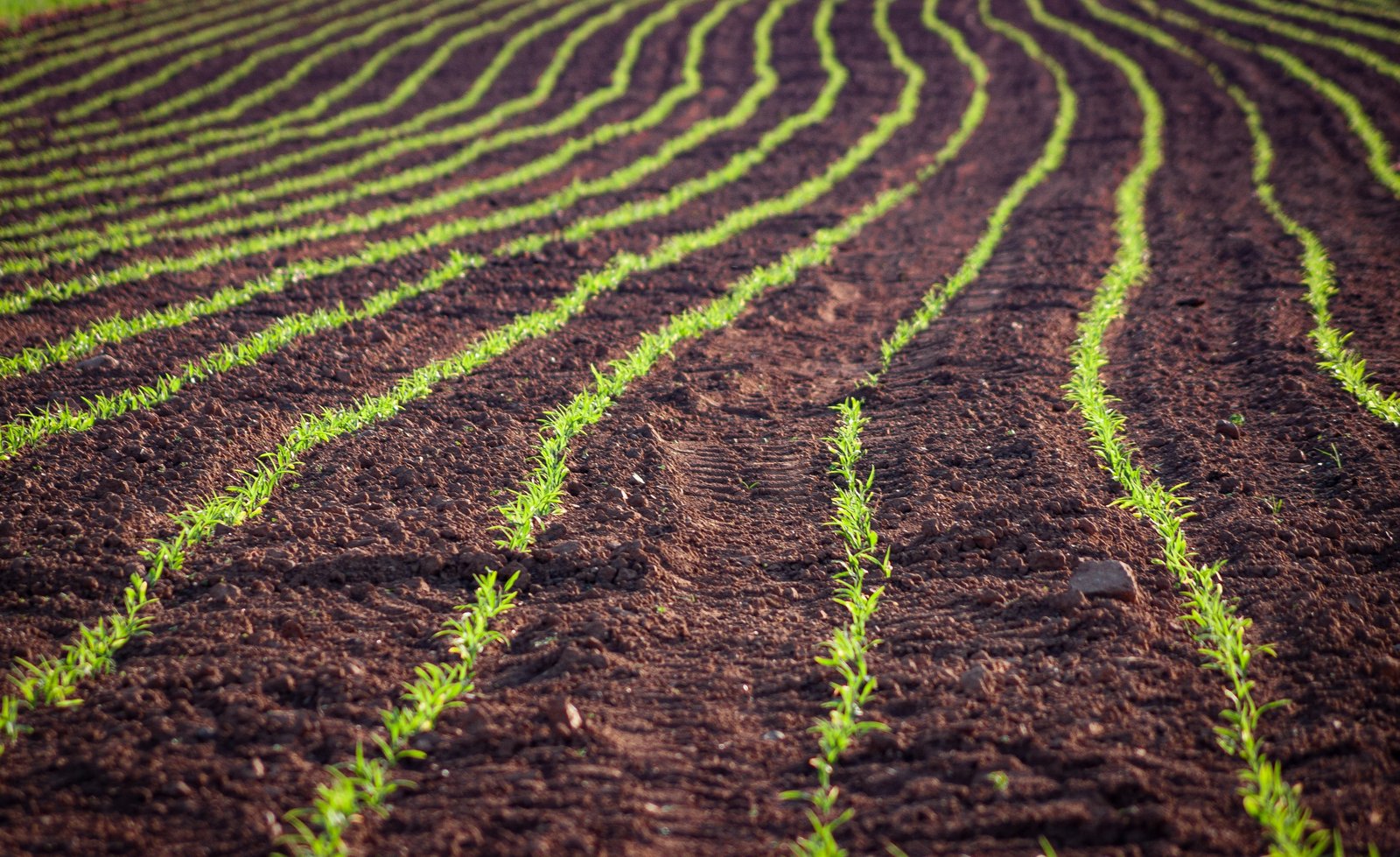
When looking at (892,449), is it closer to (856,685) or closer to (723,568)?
(723,568)

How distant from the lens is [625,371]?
6715 millimetres

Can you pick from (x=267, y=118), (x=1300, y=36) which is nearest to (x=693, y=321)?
(x=267, y=118)

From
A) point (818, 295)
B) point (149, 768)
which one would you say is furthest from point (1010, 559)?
point (818, 295)

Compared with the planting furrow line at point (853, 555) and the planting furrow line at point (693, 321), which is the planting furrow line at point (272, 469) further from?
the planting furrow line at point (853, 555)

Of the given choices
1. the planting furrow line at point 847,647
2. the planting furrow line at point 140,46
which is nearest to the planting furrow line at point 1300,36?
the planting furrow line at point 847,647

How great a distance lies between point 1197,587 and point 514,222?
28.6 feet

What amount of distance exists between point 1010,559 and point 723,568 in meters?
1.37

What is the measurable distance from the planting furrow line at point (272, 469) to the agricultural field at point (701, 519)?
0.03m

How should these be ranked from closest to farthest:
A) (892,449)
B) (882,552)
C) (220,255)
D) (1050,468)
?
(882,552)
(1050,468)
(892,449)
(220,255)

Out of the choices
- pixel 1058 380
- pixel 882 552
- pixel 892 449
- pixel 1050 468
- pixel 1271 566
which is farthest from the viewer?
pixel 1058 380

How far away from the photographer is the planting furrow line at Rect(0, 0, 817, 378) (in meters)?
7.04

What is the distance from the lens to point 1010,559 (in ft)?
14.8

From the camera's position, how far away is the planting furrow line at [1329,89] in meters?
12.8

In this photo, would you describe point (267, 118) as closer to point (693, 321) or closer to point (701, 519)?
point (693, 321)
